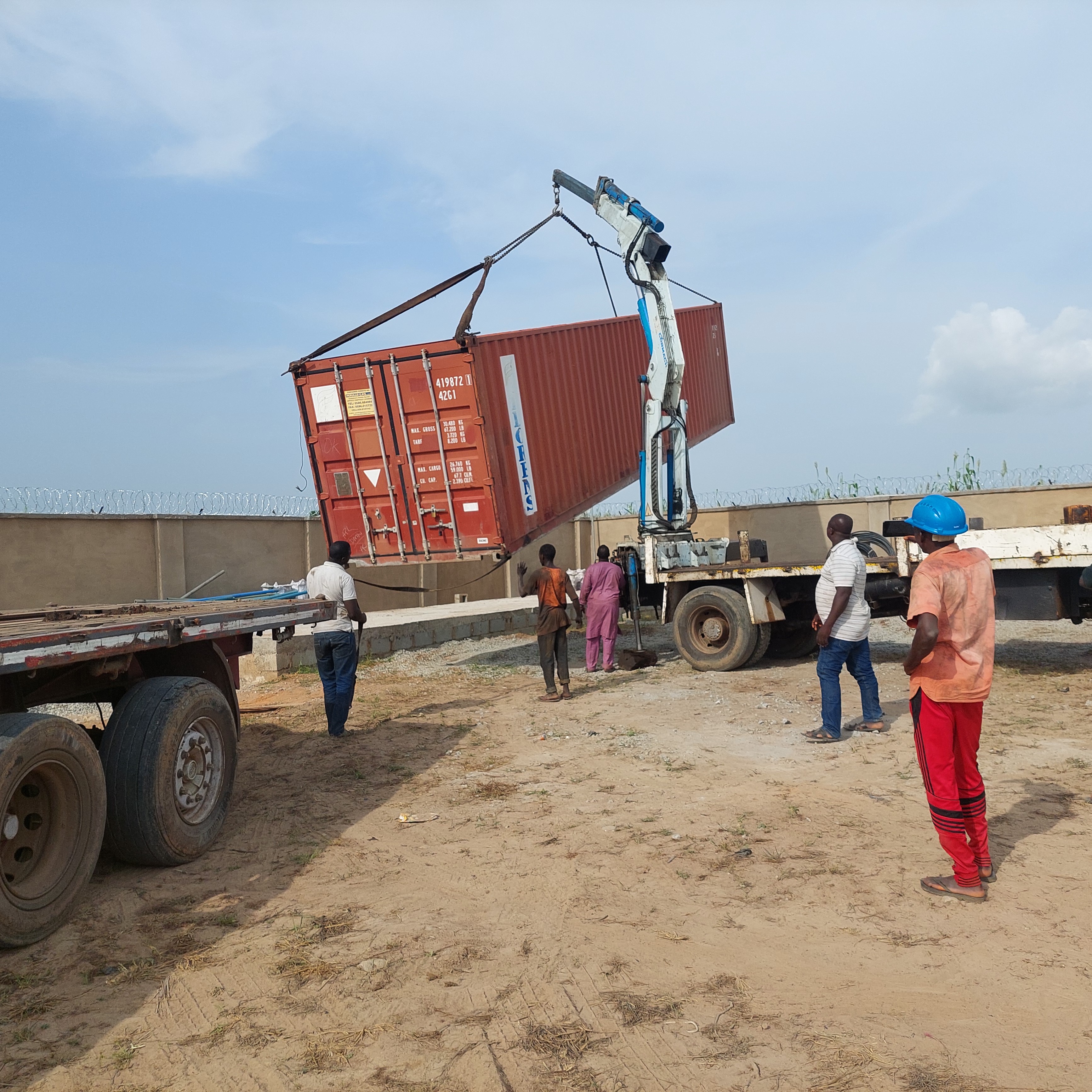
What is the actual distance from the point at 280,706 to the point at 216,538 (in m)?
5.78

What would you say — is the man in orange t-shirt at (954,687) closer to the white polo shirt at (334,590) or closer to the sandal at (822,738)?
the sandal at (822,738)

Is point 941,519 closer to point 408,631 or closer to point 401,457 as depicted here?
point 401,457

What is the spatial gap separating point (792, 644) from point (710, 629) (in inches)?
52.4

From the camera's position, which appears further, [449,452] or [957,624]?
[449,452]

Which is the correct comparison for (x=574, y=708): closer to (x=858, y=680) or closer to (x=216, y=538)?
(x=858, y=680)

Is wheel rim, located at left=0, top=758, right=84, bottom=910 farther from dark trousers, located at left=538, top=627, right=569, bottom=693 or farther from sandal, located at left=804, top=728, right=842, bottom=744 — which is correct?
dark trousers, located at left=538, top=627, right=569, bottom=693

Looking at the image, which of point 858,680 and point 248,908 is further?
point 858,680

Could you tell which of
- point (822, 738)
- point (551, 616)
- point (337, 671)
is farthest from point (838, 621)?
point (337, 671)

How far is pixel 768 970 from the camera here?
3182 mm

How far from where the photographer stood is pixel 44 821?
3680 mm

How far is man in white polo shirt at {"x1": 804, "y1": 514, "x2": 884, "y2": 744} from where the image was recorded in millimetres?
6371

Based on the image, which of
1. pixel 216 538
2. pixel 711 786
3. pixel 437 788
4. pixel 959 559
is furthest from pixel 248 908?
pixel 216 538

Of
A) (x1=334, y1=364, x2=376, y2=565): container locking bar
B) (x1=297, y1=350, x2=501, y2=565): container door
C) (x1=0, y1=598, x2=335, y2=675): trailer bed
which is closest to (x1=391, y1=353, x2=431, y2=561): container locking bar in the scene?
(x1=297, y1=350, x2=501, y2=565): container door

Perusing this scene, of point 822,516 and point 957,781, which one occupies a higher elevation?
point 822,516
